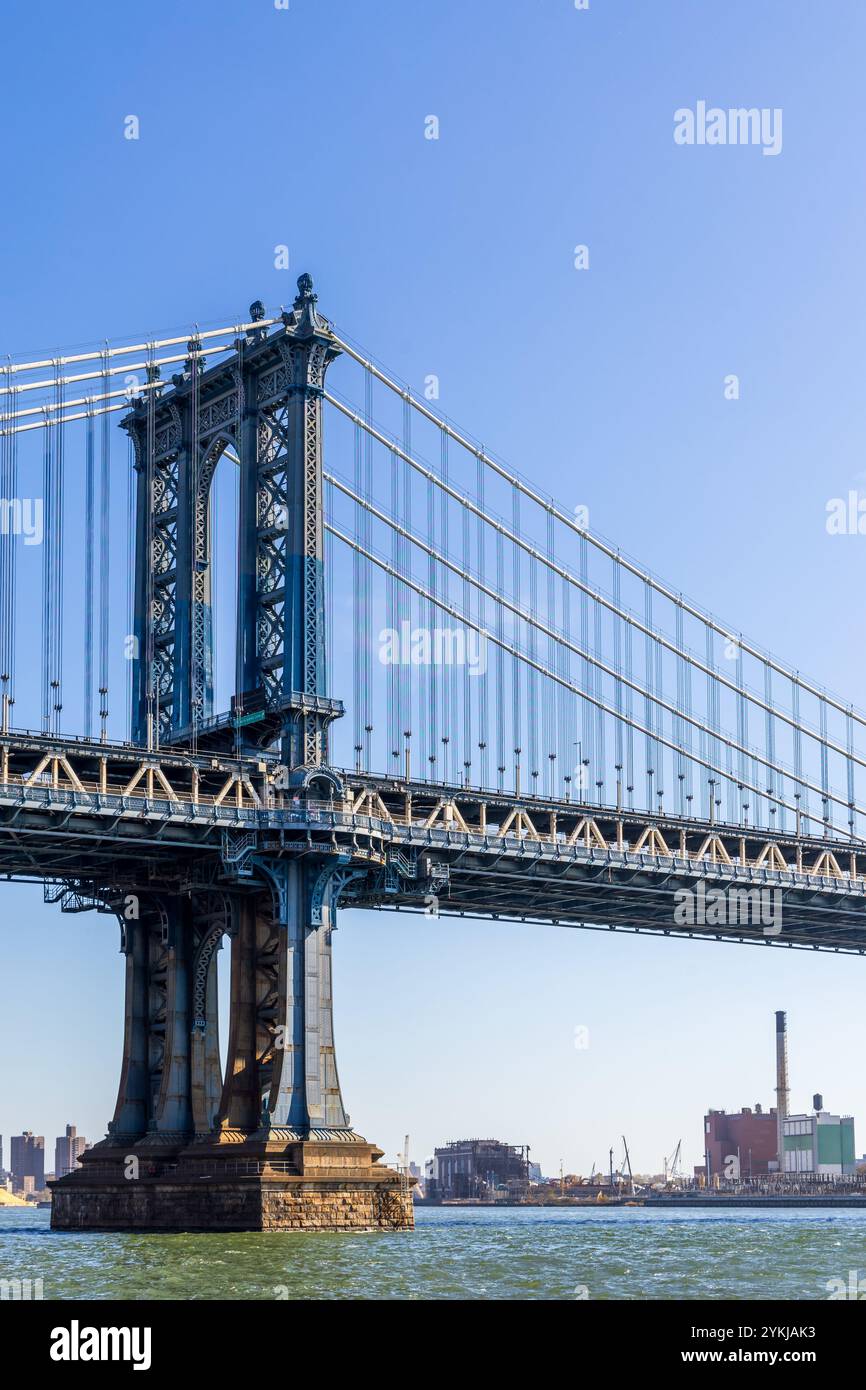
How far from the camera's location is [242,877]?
7431cm

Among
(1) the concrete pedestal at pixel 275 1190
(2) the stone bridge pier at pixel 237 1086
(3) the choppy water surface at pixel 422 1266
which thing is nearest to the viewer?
(3) the choppy water surface at pixel 422 1266

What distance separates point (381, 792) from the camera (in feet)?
268

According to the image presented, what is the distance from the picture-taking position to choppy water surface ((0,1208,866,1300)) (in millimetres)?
48438

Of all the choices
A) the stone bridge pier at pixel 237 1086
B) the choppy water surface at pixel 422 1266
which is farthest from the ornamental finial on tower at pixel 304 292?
the choppy water surface at pixel 422 1266

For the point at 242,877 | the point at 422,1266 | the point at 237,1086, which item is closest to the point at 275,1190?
the point at 237,1086

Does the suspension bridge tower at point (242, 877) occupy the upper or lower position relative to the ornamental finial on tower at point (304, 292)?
lower

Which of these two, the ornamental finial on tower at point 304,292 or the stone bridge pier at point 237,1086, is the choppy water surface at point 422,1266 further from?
the ornamental finial on tower at point 304,292

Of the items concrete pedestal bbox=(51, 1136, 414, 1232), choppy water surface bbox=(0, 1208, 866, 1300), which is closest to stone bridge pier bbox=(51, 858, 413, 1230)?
concrete pedestal bbox=(51, 1136, 414, 1232)

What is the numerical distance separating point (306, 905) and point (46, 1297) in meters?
28.7

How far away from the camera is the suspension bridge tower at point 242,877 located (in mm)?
72500

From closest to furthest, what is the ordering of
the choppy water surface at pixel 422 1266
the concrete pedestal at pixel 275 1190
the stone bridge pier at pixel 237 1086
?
1. the choppy water surface at pixel 422 1266
2. the concrete pedestal at pixel 275 1190
3. the stone bridge pier at pixel 237 1086

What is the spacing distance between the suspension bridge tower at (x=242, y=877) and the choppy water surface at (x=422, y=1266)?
2.68m
